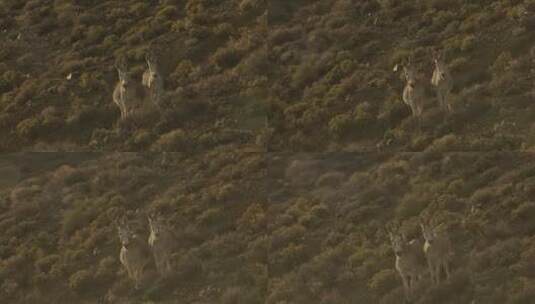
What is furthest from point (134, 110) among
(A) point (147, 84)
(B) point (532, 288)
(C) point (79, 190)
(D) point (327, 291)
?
(B) point (532, 288)

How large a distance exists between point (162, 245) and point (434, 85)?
5.31 feet

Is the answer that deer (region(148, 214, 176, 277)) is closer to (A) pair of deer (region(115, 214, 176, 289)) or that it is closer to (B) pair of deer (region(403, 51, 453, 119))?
(A) pair of deer (region(115, 214, 176, 289))

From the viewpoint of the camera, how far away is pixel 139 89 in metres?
5.00

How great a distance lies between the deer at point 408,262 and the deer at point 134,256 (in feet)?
4.17

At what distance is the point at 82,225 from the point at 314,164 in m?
1.26

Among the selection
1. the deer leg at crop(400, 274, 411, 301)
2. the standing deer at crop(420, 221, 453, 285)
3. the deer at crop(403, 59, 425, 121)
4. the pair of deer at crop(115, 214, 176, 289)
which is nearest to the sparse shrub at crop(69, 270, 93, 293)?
the pair of deer at crop(115, 214, 176, 289)

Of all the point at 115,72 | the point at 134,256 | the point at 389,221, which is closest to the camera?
the point at 389,221

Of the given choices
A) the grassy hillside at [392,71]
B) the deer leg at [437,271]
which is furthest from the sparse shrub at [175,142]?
the deer leg at [437,271]

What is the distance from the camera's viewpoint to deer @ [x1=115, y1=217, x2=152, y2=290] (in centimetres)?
479

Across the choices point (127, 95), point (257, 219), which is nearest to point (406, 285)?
point (257, 219)

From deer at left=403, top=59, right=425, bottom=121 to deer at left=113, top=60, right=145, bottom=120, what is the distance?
4.57 feet

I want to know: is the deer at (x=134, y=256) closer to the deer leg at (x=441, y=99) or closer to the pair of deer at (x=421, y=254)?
the pair of deer at (x=421, y=254)

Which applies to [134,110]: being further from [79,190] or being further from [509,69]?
[509,69]

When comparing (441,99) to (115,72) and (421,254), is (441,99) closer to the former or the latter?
(421,254)
